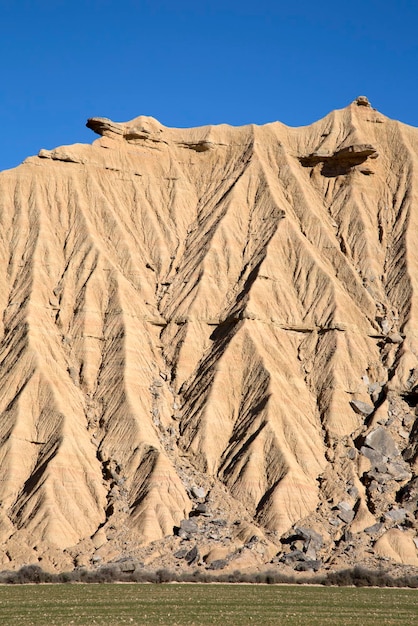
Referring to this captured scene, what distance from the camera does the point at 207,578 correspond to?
50344mm

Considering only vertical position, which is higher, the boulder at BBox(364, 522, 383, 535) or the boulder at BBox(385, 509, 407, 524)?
the boulder at BBox(385, 509, 407, 524)

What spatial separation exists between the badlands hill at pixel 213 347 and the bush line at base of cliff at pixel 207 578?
8.80 feet

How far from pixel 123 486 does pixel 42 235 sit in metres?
22.3

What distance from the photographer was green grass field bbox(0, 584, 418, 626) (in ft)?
101

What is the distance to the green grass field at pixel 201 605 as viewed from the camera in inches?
1211

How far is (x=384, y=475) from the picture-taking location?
199 feet

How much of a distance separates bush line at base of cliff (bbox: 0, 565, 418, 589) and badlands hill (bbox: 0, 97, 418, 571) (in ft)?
8.80

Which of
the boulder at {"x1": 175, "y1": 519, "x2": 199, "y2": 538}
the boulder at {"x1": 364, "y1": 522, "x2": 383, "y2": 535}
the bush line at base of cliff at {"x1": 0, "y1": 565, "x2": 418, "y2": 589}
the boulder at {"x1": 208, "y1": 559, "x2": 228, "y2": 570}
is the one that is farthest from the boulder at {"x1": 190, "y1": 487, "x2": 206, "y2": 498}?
the boulder at {"x1": 364, "y1": 522, "x2": 383, "y2": 535}

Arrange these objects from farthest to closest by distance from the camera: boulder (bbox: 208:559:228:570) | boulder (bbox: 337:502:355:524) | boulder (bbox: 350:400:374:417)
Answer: boulder (bbox: 350:400:374:417)
boulder (bbox: 337:502:355:524)
boulder (bbox: 208:559:228:570)

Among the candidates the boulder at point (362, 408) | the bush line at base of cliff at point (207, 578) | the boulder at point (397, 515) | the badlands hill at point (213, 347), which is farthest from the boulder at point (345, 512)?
the boulder at point (362, 408)

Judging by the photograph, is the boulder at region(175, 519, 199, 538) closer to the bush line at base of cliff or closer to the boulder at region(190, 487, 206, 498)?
the boulder at region(190, 487, 206, 498)

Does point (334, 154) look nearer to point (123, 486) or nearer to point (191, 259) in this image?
point (191, 259)

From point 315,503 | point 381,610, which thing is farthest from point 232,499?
point 381,610

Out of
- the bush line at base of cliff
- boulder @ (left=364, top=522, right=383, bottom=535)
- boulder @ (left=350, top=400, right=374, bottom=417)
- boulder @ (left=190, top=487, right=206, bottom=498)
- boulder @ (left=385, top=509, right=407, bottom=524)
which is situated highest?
boulder @ (left=350, top=400, right=374, bottom=417)
